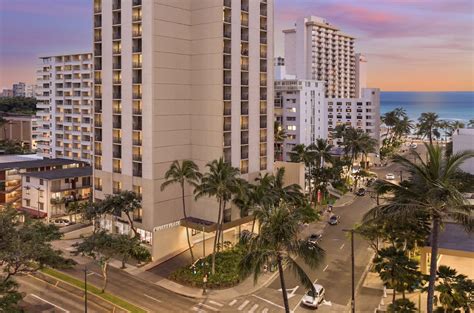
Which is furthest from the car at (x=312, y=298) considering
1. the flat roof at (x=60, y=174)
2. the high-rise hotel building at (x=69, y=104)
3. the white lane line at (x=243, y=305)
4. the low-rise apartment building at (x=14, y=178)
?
the high-rise hotel building at (x=69, y=104)

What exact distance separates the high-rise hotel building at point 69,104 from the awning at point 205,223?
58402 millimetres

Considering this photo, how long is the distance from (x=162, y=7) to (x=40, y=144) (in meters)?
87.0

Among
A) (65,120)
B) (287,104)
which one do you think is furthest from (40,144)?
(287,104)

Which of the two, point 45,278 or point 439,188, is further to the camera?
point 45,278

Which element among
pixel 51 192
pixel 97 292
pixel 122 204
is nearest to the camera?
pixel 97 292

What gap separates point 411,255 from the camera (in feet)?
169

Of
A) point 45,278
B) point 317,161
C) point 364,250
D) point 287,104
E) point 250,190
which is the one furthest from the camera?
point 287,104

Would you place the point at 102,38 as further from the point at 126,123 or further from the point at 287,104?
the point at 287,104

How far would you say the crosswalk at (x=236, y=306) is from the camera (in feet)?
141

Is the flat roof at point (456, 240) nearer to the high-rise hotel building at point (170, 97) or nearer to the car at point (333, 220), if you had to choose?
the car at point (333, 220)

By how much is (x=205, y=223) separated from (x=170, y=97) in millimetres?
17444

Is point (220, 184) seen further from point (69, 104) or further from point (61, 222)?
point (69, 104)

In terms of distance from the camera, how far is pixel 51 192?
76.4 metres

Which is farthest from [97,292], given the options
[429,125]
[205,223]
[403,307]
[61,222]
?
[429,125]
